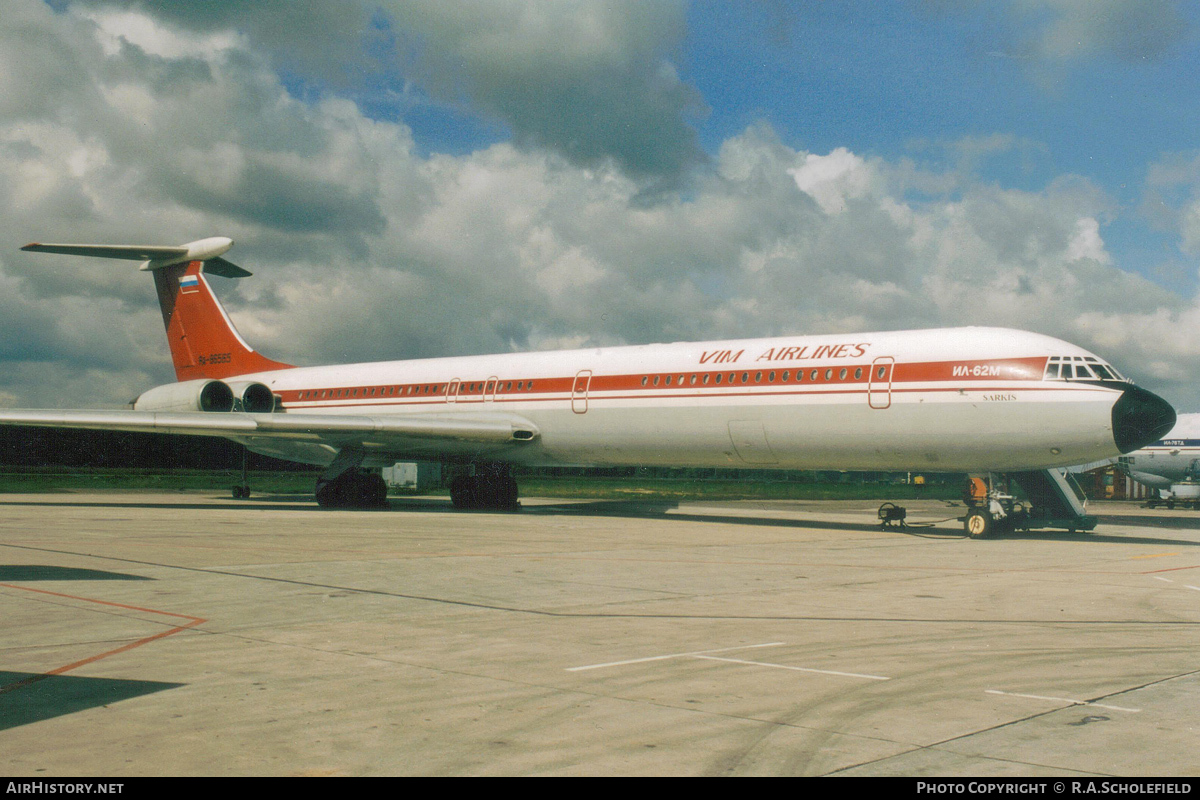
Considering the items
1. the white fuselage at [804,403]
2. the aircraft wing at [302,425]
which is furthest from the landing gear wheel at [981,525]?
the aircraft wing at [302,425]

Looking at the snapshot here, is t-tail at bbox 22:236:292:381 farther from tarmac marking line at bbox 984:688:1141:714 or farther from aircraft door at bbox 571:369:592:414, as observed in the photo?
tarmac marking line at bbox 984:688:1141:714

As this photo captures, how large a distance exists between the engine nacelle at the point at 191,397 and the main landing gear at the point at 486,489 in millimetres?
7324

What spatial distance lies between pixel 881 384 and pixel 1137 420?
15.1ft

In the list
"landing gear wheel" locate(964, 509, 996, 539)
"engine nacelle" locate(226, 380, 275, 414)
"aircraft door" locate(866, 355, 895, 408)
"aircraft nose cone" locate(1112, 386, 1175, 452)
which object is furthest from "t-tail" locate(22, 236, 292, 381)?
"aircraft nose cone" locate(1112, 386, 1175, 452)

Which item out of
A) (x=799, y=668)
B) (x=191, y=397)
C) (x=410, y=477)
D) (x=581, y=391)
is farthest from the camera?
(x=410, y=477)

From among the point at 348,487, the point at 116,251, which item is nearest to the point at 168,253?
the point at 116,251

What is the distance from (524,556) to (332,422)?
12453 millimetres

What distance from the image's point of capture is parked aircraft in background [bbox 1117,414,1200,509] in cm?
4347

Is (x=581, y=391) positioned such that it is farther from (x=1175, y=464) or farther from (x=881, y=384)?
(x=1175, y=464)

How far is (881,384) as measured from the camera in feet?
64.6

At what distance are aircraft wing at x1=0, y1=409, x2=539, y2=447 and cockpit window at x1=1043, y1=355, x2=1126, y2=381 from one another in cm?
Answer: 1283

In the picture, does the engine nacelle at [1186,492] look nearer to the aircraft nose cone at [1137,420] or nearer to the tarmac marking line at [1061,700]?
the aircraft nose cone at [1137,420]
